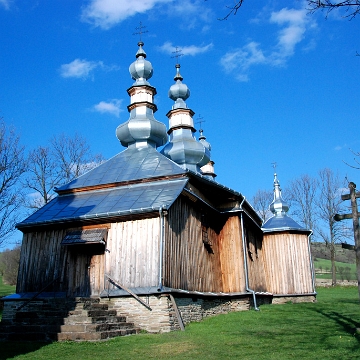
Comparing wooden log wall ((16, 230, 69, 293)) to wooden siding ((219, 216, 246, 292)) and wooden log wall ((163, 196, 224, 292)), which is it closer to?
wooden log wall ((163, 196, 224, 292))

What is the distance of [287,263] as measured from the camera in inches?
880

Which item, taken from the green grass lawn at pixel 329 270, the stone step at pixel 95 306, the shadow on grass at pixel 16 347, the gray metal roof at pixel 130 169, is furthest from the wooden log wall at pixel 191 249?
the green grass lawn at pixel 329 270

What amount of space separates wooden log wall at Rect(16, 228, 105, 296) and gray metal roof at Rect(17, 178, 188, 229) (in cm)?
60

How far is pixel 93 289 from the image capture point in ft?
44.7

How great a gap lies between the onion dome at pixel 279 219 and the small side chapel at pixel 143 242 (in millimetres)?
3113

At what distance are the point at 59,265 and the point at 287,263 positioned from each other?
12688mm

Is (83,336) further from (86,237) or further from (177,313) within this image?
(86,237)

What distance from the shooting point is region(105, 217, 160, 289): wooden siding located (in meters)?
12.7

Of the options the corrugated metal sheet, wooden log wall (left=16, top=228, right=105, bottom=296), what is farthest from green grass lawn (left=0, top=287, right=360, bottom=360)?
the corrugated metal sheet

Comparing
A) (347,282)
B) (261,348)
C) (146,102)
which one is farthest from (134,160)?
(347,282)

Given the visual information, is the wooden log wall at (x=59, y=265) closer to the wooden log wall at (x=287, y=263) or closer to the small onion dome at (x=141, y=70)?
the small onion dome at (x=141, y=70)

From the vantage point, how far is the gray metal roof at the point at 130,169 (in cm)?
1560

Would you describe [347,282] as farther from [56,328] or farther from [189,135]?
[56,328]

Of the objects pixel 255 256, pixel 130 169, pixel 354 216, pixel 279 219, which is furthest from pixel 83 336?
pixel 279 219
